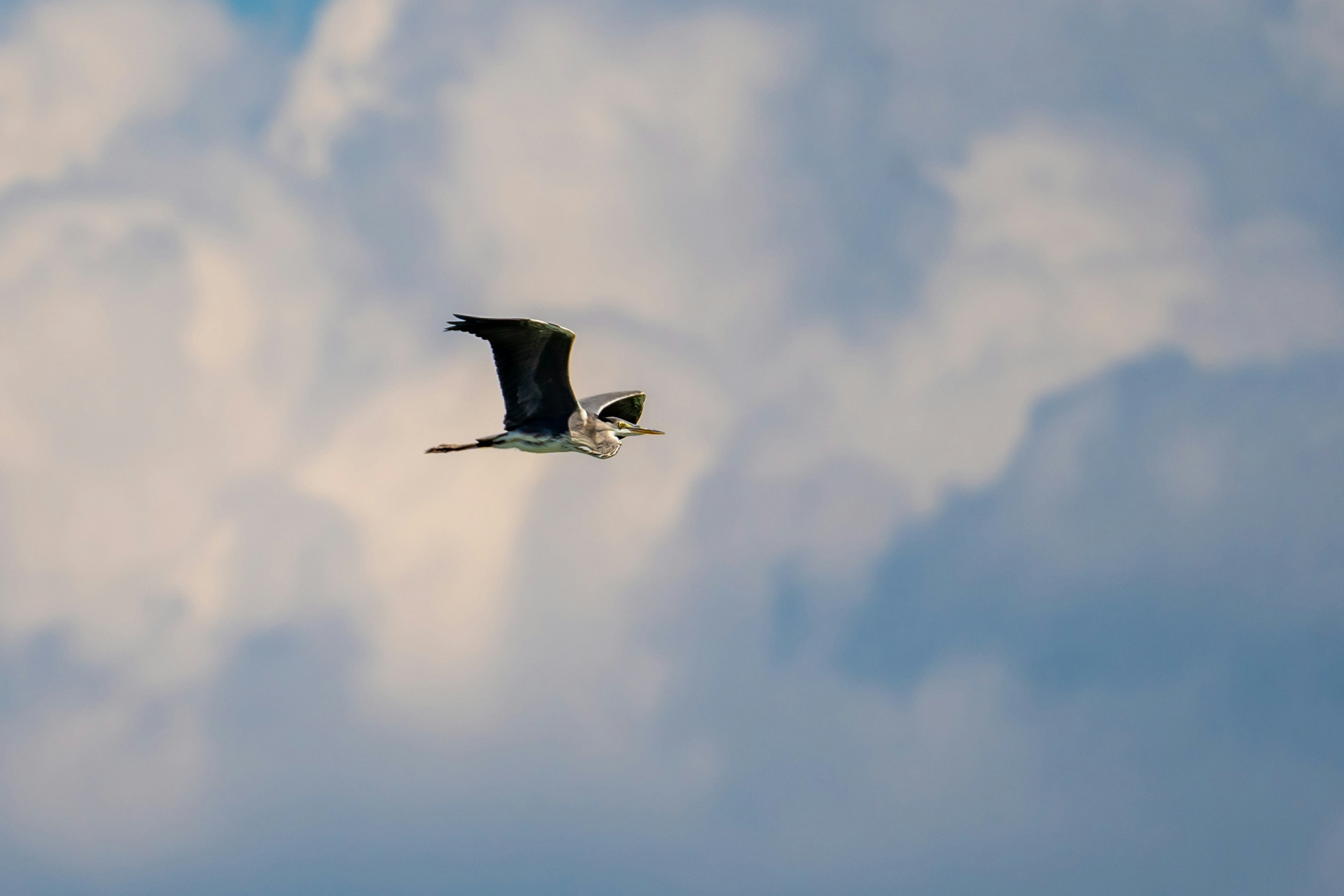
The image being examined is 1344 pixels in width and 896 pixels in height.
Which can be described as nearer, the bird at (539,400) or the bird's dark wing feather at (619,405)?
the bird at (539,400)

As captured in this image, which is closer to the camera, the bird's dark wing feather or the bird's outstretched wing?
the bird's outstretched wing

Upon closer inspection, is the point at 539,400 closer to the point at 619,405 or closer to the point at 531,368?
the point at 531,368

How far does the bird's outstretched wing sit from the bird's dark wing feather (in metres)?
6.11

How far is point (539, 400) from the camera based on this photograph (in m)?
50.3

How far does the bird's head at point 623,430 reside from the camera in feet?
176

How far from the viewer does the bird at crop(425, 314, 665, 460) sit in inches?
1870

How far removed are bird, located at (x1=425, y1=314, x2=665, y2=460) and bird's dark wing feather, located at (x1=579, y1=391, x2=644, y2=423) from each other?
320 cm

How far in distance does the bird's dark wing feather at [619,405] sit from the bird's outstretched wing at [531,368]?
6.11 meters

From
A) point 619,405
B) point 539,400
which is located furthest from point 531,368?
point 619,405

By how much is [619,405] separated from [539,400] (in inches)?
343

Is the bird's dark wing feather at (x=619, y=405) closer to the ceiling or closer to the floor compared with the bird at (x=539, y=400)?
closer to the ceiling

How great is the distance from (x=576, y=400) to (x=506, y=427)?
254cm

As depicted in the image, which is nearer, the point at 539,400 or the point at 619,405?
the point at 539,400

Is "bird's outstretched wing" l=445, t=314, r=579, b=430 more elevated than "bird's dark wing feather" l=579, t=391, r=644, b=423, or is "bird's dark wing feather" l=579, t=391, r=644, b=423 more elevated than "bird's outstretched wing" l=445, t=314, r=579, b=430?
"bird's dark wing feather" l=579, t=391, r=644, b=423
